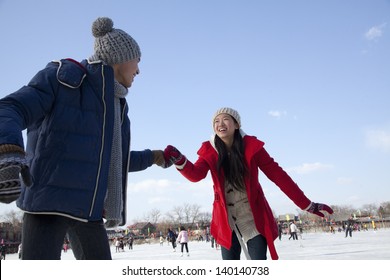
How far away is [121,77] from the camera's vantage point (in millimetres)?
2047

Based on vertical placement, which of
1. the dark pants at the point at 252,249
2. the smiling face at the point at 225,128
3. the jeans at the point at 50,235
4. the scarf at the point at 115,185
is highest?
the smiling face at the point at 225,128

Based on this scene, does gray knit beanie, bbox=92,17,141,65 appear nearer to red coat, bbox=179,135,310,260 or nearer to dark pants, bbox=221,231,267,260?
red coat, bbox=179,135,310,260

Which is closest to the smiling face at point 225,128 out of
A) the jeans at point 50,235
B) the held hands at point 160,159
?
the held hands at point 160,159

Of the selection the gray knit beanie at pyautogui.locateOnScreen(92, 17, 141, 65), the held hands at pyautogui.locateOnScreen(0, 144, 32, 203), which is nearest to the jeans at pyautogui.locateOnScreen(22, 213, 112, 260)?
the held hands at pyautogui.locateOnScreen(0, 144, 32, 203)

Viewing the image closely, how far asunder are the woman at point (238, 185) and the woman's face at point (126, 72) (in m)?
0.72

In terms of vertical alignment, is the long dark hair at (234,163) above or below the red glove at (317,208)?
above

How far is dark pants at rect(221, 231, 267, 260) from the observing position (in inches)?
105

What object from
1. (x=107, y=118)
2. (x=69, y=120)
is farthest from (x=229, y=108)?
(x=69, y=120)

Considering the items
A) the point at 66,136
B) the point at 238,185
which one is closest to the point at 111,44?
the point at 66,136

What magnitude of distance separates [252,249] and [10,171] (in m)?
2.06

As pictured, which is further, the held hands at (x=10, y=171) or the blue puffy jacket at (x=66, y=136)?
the blue puffy jacket at (x=66, y=136)

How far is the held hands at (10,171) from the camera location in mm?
1065

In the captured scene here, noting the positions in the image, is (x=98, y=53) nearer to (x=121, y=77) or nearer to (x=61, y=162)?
(x=121, y=77)

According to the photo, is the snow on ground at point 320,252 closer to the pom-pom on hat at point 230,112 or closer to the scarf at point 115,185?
the pom-pom on hat at point 230,112
